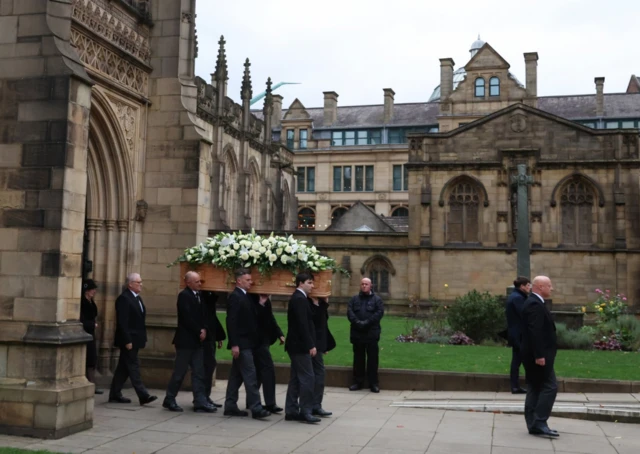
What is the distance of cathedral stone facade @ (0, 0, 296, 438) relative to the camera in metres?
8.41

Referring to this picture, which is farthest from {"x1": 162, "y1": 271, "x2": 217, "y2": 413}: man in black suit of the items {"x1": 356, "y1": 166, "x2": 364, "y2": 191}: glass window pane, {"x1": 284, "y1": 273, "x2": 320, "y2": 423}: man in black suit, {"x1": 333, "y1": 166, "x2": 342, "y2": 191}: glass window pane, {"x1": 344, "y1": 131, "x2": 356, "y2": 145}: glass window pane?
{"x1": 344, "y1": 131, "x2": 356, "y2": 145}: glass window pane

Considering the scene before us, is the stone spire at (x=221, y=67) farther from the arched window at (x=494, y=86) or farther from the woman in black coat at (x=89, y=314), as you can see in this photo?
the woman in black coat at (x=89, y=314)

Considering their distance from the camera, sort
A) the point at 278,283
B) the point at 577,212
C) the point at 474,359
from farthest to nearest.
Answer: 1. the point at 577,212
2. the point at 474,359
3. the point at 278,283

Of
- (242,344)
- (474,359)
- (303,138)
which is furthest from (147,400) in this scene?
(303,138)

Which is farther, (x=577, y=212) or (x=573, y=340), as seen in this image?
(x=577, y=212)

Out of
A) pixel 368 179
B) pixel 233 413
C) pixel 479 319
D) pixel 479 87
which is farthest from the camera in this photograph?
pixel 368 179

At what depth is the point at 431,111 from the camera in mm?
64750

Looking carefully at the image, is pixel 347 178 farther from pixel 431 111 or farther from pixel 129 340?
pixel 129 340

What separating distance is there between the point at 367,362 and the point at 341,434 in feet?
12.3

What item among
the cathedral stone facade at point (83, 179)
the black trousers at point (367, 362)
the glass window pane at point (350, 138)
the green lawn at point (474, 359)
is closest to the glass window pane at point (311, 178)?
the glass window pane at point (350, 138)

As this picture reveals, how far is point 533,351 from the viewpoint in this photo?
8.84m

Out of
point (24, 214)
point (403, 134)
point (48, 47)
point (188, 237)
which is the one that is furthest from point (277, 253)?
point (403, 134)

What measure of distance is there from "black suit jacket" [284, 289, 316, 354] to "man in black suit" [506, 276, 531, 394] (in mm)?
4009

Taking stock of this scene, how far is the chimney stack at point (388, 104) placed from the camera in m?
64.8
